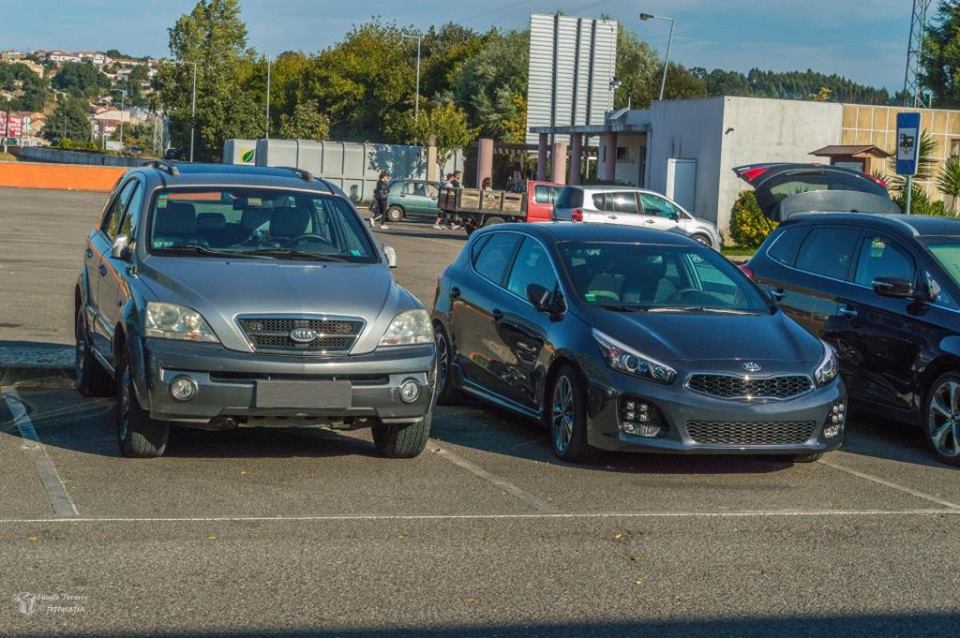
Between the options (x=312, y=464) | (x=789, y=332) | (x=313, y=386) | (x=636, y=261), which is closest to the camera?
(x=313, y=386)

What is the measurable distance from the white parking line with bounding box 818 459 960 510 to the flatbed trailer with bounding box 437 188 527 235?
29.0 m

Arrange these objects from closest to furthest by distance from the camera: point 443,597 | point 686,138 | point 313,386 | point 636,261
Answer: point 443,597 → point 313,386 → point 636,261 → point 686,138

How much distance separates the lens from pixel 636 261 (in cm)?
991

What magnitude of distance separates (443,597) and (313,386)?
2.45 meters

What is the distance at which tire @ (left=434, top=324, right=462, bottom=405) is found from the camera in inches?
433

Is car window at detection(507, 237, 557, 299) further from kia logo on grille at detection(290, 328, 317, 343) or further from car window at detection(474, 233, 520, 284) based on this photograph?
kia logo on grille at detection(290, 328, 317, 343)

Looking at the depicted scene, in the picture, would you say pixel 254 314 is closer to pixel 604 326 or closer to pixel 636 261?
pixel 604 326

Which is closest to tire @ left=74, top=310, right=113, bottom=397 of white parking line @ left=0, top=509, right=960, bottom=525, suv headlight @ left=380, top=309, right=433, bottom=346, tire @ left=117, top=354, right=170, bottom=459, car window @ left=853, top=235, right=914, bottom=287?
tire @ left=117, top=354, right=170, bottom=459

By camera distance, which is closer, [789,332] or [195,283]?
[195,283]

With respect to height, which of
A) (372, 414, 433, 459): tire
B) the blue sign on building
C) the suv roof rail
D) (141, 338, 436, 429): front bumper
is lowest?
(372, 414, 433, 459): tire

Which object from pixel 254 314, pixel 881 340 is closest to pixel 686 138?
pixel 881 340

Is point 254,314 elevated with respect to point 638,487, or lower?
elevated

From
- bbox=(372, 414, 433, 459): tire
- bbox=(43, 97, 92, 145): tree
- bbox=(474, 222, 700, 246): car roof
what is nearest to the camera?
bbox=(372, 414, 433, 459): tire

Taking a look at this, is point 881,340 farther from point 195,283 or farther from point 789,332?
point 195,283
